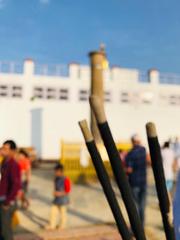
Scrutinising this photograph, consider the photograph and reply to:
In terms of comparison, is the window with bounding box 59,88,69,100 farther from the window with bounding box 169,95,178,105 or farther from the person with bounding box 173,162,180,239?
the person with bounding box 173,162,180,239

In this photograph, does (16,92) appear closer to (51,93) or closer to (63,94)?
(51,93)

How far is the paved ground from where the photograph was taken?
21.1ft

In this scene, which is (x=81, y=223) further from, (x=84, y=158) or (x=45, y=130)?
(x=45, y=130)

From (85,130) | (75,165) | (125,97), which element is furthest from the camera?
(125,97)

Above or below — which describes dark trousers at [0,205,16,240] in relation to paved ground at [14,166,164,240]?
above

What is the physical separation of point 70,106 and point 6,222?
1831 cm

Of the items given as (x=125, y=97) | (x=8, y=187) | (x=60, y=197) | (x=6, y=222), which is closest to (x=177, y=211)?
(x=8, y=187)

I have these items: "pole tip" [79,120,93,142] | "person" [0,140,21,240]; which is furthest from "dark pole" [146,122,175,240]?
"person" [0,140,21,240]

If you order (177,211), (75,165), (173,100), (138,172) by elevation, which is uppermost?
(173,100)

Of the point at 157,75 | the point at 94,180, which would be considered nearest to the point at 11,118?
the point at 94,180

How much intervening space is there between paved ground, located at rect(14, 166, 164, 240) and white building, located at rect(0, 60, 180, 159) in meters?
11.0

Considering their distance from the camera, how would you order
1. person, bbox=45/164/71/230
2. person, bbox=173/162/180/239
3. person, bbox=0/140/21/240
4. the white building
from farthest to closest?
the white building
person, bbox=45/164/71/230
person, bbox=0/140/21/240
person, bbox=173/162/180/239

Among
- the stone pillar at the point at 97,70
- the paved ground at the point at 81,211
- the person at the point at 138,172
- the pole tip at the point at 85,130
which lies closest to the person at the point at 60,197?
the paved ground at the point at 81,211

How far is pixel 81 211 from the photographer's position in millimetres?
A: 7812
